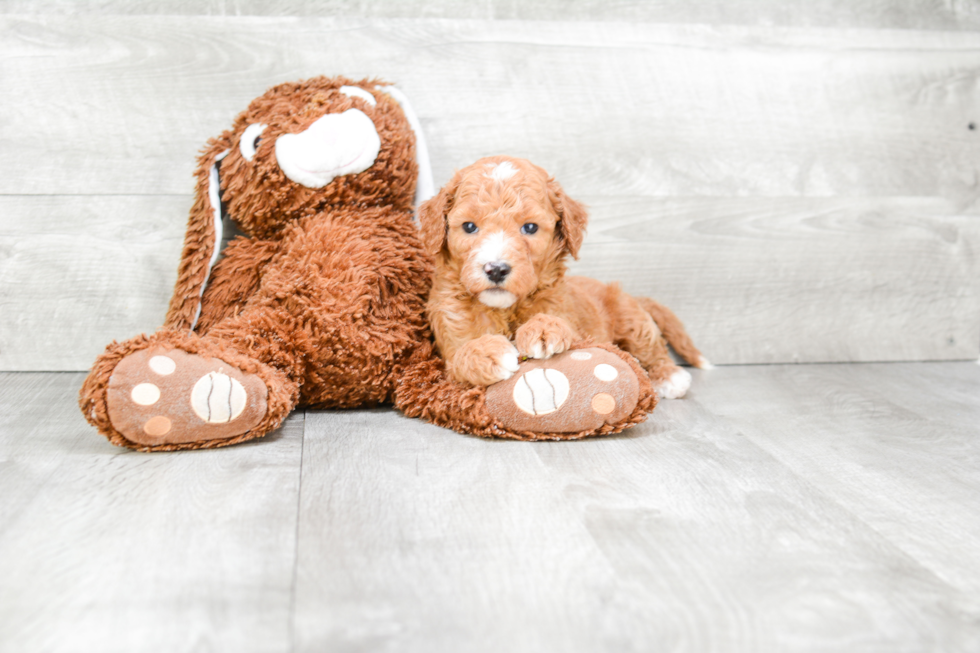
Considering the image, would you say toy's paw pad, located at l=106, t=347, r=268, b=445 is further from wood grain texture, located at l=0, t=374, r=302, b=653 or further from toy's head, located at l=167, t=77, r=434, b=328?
toy's head, located at l=167, t=77, r=434, b=328

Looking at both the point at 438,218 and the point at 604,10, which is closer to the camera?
the point at 438,218

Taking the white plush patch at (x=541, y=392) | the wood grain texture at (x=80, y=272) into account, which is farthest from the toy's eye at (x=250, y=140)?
the white plush patch at (x=541, y=392)

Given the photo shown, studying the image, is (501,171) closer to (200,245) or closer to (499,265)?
(499,265)

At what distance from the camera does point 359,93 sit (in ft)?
4.45

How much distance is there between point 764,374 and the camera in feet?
5.42

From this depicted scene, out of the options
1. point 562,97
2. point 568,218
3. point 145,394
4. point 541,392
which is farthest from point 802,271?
point 145,394

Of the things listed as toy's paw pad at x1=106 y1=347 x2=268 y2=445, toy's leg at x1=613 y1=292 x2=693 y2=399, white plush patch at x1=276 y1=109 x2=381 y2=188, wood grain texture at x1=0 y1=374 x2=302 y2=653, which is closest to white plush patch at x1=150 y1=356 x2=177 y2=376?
toy's paw pad at x1=106 y1=347 x2=268 y2=445

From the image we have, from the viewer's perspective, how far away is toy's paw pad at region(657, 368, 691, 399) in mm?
1459

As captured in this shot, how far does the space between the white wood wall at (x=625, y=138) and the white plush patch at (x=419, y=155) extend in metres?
0.13

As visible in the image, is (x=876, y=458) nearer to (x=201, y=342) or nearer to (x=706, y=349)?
(x=706, y=349)

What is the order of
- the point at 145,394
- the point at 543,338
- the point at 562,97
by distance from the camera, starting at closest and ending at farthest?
the point at 145,394 → the point at 543,338 → the point at 562,97

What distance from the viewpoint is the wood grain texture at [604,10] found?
1488 mm

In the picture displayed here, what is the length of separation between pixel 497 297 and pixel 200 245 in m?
0.54

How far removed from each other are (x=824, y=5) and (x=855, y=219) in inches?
17.7
